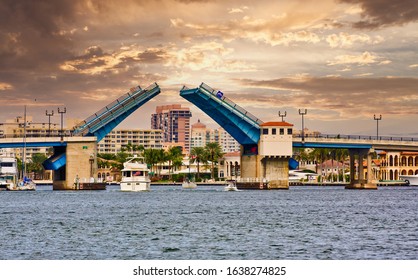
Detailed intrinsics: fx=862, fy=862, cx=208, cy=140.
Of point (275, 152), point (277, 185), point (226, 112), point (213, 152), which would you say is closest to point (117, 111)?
point (226, 112)

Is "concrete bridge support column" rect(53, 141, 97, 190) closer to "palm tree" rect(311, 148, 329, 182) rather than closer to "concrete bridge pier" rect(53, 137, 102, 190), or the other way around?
"concrete bridge pier" rect(53, 137, 102, 190)

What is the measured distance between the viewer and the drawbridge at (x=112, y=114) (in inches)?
3095

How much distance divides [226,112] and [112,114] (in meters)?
10.7

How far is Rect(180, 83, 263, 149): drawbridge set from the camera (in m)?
77.1

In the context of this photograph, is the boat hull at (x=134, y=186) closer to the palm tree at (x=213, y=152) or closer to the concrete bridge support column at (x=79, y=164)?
the concrete bridge support column at (x=79, y=164)

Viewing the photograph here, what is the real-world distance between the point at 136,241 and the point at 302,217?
15691mm

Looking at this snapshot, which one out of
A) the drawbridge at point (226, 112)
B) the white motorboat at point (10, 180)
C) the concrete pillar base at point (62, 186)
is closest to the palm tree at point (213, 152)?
the white motorboat at point (10, 180)

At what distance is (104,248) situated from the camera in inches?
1125

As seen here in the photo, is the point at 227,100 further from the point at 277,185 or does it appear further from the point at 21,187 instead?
the point at 21,187

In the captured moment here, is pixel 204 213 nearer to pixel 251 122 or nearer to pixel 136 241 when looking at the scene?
pixel 136 241

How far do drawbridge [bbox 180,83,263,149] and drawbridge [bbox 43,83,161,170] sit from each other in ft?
11.7

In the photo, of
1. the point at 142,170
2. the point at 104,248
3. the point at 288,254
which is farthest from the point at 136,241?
the point at 142,170

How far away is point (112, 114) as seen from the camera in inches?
3172

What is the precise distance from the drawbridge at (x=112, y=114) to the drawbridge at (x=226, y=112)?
11.7 feet
